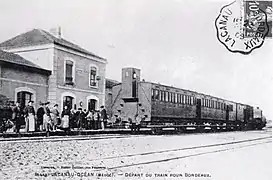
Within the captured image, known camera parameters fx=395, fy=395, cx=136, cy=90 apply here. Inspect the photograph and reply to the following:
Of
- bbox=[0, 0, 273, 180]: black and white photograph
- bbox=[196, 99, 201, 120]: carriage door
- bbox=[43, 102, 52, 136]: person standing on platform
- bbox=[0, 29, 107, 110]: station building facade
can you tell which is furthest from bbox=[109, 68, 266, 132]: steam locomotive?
bbox=[43, 102, 52, 136]: person standing on platform

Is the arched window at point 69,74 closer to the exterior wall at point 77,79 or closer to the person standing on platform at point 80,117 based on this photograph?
the exterior wall at point 77,79

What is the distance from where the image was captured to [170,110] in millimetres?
2826

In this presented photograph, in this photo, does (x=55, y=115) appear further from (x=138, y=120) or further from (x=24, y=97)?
(x=138, y=120)

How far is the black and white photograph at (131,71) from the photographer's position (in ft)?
6.50

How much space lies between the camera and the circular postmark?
81.0 inches

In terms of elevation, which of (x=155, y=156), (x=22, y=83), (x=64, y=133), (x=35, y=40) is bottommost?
(x=155, y=156)

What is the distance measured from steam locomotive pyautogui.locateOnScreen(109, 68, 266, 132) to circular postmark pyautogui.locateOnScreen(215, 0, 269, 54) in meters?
0.48

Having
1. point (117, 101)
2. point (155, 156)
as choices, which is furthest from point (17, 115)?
point (117, 101)

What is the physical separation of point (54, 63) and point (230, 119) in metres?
1.32

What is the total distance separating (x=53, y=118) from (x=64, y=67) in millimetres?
297

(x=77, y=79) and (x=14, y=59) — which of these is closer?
(x=14, y=59)

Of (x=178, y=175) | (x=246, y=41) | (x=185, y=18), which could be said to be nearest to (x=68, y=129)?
(x=178, y=175)

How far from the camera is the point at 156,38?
81.5 inches

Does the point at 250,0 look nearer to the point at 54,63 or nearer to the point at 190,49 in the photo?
the point at 190,49
